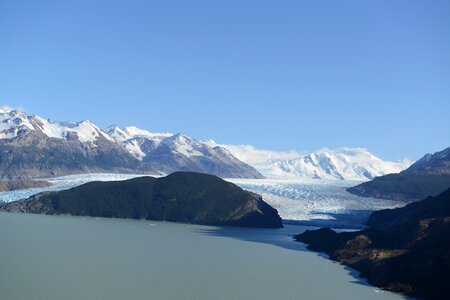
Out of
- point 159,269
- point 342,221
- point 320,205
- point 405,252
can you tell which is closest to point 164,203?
point 320,205

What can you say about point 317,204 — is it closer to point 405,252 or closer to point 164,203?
point 164,203

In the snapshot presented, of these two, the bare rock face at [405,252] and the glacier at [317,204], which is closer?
the bare rock face at [405,252]

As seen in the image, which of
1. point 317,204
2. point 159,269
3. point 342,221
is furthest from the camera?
point 317,204

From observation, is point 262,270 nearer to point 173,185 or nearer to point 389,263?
point 389,263

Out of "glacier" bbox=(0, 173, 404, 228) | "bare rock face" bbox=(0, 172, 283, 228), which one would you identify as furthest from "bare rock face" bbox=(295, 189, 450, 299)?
"glacier" bbox=(0, 173, 404, 228)

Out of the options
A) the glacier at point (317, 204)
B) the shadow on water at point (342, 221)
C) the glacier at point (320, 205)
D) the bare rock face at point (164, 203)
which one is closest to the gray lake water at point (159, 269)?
the bare rock face at point (164, 203)

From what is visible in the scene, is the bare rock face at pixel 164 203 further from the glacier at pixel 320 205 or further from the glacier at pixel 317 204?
the glacier at pixel 317 204
